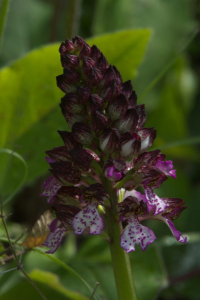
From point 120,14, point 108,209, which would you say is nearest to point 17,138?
point 108,209

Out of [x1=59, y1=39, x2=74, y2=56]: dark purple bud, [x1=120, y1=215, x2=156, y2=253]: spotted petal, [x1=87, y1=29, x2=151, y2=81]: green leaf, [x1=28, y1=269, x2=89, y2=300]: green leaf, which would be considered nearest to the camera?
[x1=120, y1=215, x2=156, y2=253]: spotted petal

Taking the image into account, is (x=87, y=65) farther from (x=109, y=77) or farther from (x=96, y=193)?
(x=96, y=193)

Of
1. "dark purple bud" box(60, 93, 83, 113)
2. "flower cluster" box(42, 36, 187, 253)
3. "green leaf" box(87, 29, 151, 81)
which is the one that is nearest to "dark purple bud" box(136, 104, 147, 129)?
"flower cluster" box(42, 36, 187, 253)

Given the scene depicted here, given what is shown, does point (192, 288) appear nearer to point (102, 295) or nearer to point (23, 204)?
point (102, 295)

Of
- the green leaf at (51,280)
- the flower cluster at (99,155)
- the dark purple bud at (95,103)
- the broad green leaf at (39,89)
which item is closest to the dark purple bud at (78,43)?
the flower cluster at (99,155)

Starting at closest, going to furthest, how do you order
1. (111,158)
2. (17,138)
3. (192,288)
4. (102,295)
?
(111,158), (102,295), (17,138), (192,288)

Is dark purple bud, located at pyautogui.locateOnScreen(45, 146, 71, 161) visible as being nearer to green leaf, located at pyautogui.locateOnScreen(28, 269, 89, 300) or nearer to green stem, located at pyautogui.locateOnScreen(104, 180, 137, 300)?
green stem, located at pyautogui.locateOnScreen(104, 180, 137, 300)
